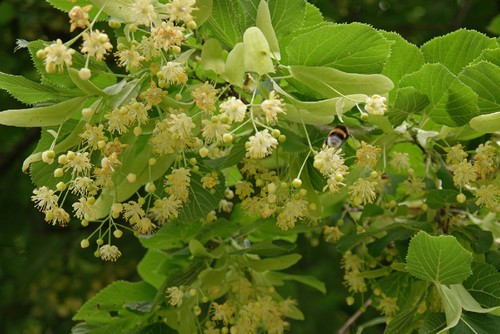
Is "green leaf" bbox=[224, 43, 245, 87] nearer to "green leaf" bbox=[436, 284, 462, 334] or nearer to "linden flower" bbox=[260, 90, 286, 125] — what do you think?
"linden flower" bbox=[260, 90, 286, 125]

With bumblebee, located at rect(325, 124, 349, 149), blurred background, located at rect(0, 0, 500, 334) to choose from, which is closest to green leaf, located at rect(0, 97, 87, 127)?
bumblebee, located at rect(325, 124, 349, 149)

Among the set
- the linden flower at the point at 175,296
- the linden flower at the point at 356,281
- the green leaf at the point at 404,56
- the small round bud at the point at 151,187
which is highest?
the green leaf at the point at 404,56

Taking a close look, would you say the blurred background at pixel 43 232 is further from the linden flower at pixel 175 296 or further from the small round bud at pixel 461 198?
the small round bud at pixel 461 198

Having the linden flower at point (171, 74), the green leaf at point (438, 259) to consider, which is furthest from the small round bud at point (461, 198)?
the linden flower at point (171, 74)

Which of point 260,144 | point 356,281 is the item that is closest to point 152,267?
point 356,281

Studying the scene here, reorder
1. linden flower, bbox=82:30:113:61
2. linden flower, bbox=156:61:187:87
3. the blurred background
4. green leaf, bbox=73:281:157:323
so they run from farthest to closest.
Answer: the blurred background
green leaf, bbox=73:281:157:323
linden flower, bbox=156:61:187:87
linden flower, bbox=82:30:113:61

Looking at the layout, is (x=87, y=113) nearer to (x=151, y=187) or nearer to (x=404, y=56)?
(x=151, y=187)

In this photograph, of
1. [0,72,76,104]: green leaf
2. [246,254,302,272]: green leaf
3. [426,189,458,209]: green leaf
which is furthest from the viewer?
[246,254,302,272]: green leaf
